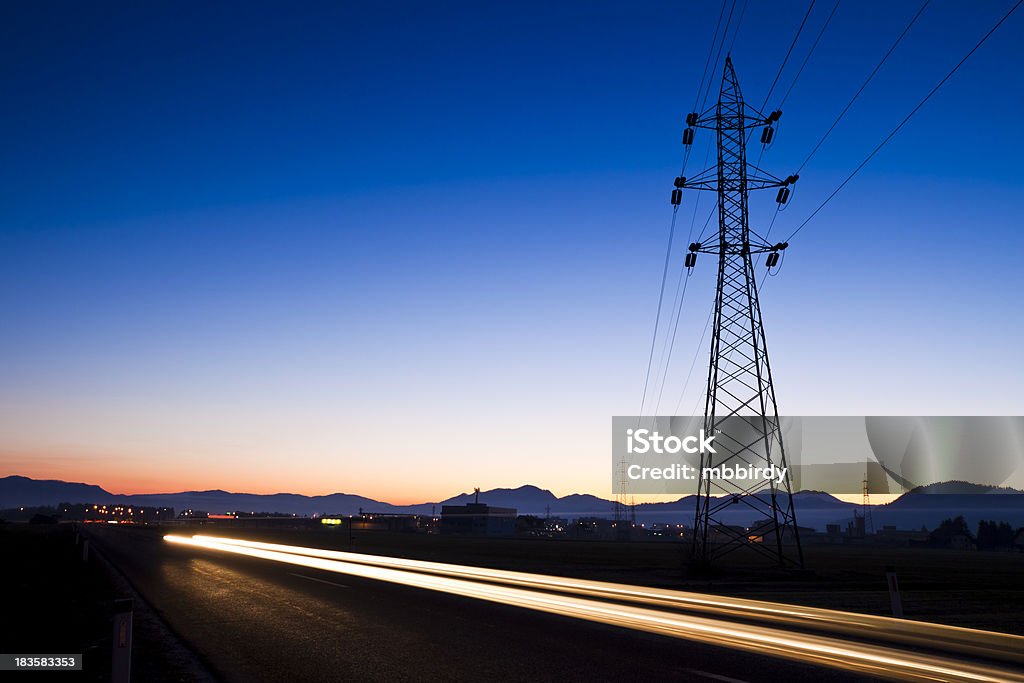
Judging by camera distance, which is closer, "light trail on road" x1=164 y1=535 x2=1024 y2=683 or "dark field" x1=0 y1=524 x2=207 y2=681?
"light trail on road" x1=164 y1=535 x2=1024 y2=683

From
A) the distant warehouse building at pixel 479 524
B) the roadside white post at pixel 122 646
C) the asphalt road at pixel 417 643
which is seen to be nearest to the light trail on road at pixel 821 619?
the asphalt road at pixel 417 643

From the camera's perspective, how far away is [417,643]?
1203 cm

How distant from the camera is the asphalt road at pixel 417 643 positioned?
9.59 metres

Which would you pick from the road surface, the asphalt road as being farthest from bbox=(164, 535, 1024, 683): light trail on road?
the asphalt road

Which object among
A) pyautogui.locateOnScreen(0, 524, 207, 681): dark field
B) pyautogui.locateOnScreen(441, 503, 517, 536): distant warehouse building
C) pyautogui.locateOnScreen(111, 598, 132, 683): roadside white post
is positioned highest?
pyautogui.locateOnScreen(111, 598, 132, 683): roadside white post

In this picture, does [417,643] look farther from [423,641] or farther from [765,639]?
[765,639]

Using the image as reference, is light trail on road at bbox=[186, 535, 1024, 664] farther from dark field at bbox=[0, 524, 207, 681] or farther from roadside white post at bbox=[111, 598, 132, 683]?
roadside white post at bbox=[111, 598, 132, 683]

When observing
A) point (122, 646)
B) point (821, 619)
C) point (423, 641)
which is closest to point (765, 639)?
point (821, 619)

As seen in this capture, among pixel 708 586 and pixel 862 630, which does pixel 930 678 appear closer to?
pixel 862 630

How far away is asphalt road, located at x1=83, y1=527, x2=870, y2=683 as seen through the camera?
9.59 metres

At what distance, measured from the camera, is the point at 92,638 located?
519 inches

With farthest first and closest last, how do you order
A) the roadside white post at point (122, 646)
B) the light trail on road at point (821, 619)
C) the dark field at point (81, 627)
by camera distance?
the light trail on road at point (821, 619) → the dark field at point (81, 627) → the roadside white post at point (122, 646)

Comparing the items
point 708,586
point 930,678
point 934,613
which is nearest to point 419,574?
point 708,586

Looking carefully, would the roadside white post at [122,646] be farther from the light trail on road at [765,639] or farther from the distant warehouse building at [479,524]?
the distant warehouse building at [479,524]
